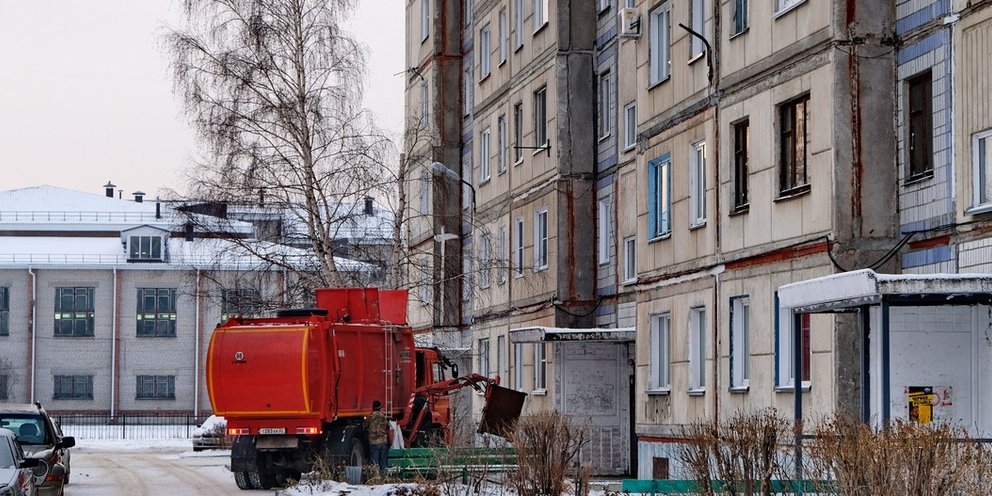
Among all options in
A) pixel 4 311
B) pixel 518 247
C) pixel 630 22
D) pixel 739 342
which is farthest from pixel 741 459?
pixel 4 311

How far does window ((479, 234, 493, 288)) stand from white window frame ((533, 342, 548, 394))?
341 cm

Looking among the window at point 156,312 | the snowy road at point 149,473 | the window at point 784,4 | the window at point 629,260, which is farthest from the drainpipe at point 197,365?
the window at point 784,4

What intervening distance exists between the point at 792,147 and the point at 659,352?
24.5 feet

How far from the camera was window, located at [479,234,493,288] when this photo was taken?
39.5 meters

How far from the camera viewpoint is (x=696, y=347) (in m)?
26.2

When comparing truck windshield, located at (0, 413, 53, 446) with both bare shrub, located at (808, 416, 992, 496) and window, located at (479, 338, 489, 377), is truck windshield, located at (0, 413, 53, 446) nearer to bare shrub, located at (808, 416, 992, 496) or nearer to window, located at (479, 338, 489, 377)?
window, located at (479, 338, 489, 377)

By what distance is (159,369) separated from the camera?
89.9 meters

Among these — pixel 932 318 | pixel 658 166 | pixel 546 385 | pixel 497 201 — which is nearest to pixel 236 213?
pixel 497 201

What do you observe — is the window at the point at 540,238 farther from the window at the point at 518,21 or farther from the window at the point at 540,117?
the window at the point at 518,21

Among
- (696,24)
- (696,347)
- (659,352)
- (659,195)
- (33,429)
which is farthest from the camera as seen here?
(659,352)

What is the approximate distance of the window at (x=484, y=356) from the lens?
4200 cm

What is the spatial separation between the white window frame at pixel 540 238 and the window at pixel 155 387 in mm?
56673

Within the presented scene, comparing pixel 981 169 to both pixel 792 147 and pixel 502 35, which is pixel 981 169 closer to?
pixel 792 147

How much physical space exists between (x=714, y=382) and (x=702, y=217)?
2.73 m
